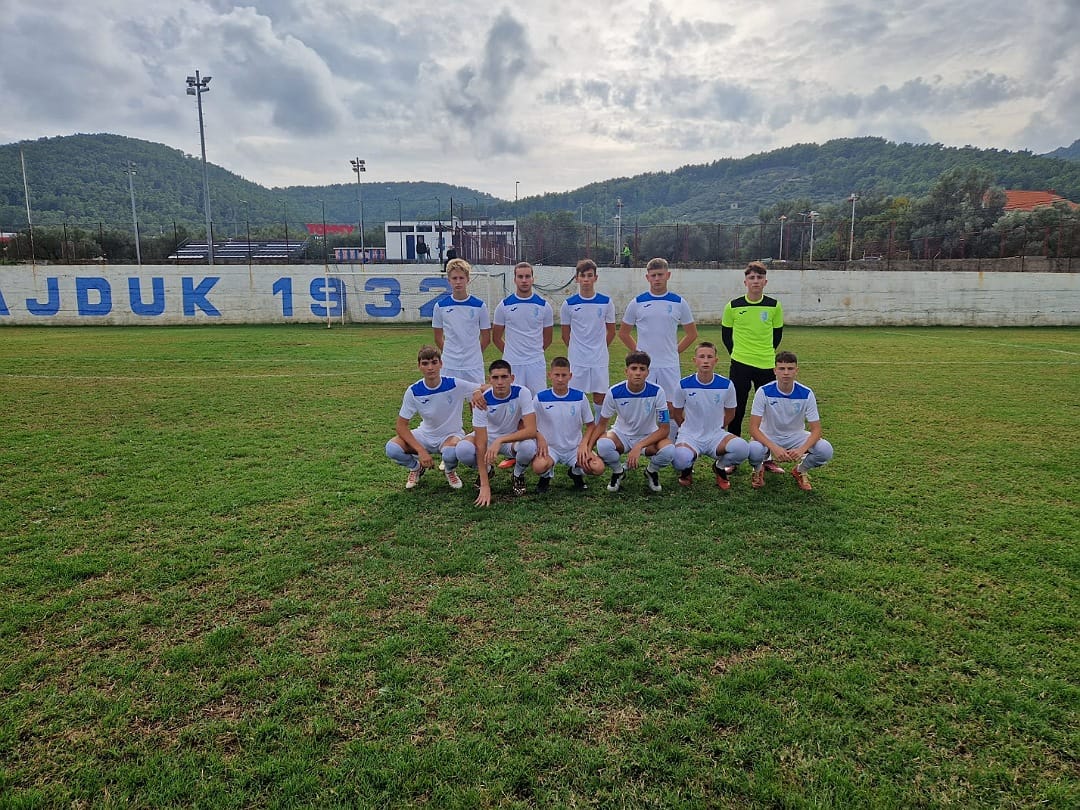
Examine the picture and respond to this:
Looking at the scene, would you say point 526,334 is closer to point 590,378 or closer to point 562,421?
point 590,378

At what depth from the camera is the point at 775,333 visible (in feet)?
18.5

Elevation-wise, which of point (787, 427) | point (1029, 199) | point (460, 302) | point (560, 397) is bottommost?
point (787, 427)

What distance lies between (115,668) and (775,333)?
5.34m

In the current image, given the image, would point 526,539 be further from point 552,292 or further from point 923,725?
point 552,292

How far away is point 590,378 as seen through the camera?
598cm

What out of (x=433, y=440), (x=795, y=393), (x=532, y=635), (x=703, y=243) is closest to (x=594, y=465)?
(x=433, y=440)

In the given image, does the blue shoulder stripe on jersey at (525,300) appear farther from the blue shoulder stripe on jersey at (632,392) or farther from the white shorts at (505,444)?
the white shorts at (505,444)

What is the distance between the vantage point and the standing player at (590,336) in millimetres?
5902

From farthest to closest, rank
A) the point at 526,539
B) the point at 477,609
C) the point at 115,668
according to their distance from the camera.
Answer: the point at 526,539 < the point at 477,609 < the point at 115,668

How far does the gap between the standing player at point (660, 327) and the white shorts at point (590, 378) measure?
393 millimetres

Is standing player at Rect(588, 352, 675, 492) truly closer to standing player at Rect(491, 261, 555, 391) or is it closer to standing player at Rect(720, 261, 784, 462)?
standing player at Rect(720, 261, 784, 462)

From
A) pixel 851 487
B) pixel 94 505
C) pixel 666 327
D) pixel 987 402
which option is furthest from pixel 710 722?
pixel 987 402

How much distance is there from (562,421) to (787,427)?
6.21 ft

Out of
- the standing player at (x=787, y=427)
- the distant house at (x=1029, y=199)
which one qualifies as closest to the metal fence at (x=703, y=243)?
the distant house at (x=1029, y=199)
